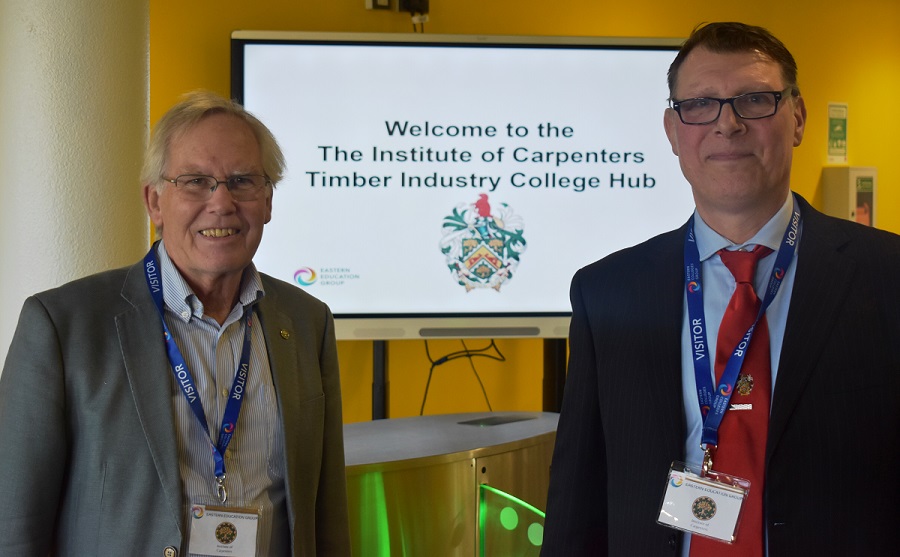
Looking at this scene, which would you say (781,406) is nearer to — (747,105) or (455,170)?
(747,105)

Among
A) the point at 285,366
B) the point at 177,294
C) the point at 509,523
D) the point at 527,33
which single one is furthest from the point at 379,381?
the point at 177,294

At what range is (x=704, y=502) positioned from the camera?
1.59 metres

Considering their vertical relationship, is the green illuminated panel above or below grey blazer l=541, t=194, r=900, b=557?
below

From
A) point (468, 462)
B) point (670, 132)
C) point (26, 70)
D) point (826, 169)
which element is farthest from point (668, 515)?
point (826, 169)

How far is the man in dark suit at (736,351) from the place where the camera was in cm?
156

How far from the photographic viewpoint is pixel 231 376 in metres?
1.85

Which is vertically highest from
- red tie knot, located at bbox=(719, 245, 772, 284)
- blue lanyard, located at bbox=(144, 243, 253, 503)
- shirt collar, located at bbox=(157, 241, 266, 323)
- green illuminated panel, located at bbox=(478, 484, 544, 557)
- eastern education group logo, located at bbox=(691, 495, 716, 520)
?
red tie knot, located at bbox=(719, 245, 772, 284)

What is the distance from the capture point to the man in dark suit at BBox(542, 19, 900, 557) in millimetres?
1560

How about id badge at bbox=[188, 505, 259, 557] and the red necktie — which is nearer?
the red necktie

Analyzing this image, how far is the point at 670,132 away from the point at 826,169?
12.8 feet

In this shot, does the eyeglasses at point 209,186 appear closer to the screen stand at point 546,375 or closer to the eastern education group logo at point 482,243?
the eastern education group logo at point 482,243

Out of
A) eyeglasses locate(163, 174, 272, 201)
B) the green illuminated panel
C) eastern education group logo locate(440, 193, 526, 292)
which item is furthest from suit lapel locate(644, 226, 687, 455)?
eastern education group logo locate(440, 193, 526, 292)

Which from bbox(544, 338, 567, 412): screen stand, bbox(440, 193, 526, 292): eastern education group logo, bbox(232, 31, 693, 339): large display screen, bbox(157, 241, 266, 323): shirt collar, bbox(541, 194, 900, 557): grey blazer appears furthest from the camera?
bbox(544, 338, 567, 412): screen stand

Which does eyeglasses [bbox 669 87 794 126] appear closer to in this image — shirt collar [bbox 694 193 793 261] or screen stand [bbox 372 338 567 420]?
shirt collar [bbox 694 193 793 261]
